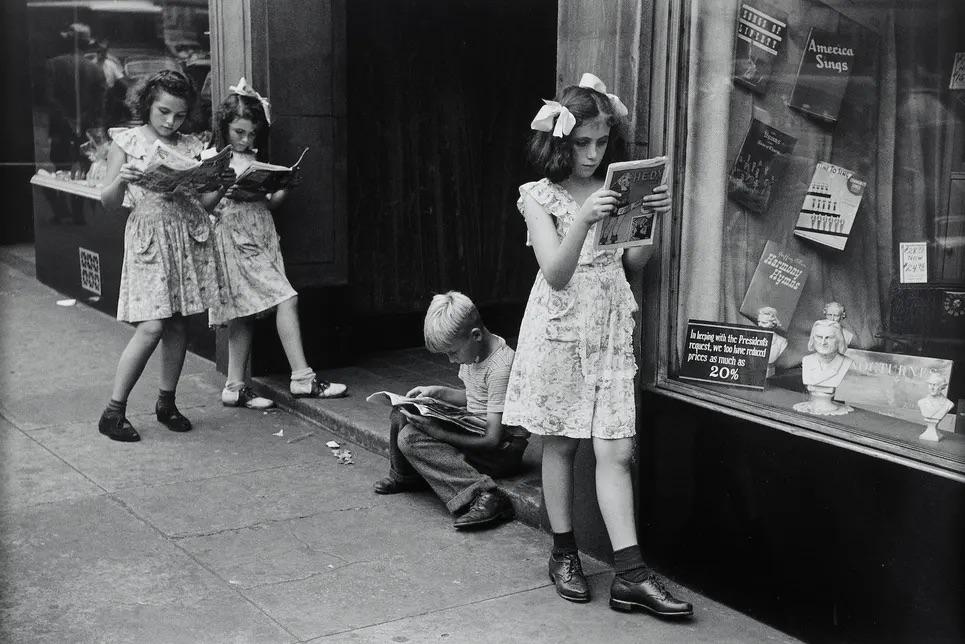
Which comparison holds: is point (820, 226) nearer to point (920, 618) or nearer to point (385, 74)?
point (920, 618)

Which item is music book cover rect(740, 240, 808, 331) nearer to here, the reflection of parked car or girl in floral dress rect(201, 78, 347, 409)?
girl in floral dress rect(201, 78, 347, 409)

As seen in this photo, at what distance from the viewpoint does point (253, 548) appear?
15.3ft

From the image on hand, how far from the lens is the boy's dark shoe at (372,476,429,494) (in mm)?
5355

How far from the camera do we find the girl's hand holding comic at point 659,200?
12.8ft

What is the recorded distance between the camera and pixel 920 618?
11.4 ft

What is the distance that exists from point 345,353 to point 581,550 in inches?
123

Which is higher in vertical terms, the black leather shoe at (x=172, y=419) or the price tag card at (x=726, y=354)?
the price tag card at (x=726, y=354)

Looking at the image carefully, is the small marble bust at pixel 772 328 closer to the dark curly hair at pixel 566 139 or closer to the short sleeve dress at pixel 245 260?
the dark curly hair at pixel 566 139

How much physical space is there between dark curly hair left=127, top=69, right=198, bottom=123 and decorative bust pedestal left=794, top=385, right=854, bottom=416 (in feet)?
11.7

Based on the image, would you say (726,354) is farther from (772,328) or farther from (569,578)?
(569,578)

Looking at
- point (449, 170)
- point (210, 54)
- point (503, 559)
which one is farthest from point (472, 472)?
point (210, 54)

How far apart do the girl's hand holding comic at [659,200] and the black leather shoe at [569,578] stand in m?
1.32

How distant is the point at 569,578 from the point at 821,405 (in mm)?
1095

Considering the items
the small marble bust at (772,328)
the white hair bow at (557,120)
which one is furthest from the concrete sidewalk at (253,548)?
the white hair bow at (557,120)
